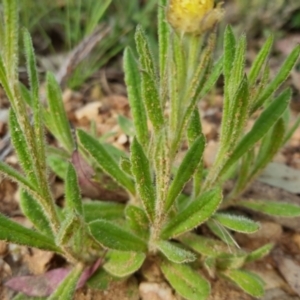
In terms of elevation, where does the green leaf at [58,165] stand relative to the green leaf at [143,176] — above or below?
below

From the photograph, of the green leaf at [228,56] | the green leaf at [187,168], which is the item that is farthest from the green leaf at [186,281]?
the green leaf at [228,56]

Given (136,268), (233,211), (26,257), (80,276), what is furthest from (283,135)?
(26,257)

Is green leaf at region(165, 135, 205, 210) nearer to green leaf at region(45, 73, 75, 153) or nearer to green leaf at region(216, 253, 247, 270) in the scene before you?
green leaf at region(216, 253, 247, 270)

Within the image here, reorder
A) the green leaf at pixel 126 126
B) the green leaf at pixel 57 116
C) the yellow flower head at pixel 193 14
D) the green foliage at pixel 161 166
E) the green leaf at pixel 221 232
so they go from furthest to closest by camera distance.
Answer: the green leaf at pixel 126 126, the green leaf at pixel 57 116, the green leaf at pixel 221 232, the green foliage at pixel 161 166, the yellow flower head at pixel 193 14

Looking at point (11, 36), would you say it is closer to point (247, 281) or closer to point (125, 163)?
point (125, 163)

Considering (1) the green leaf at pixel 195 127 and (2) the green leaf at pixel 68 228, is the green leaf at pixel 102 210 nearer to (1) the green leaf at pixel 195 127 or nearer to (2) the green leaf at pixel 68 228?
(2) the green leaf at pixel 68 228

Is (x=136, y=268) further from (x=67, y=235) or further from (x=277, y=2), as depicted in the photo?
(x=277, y=2)
